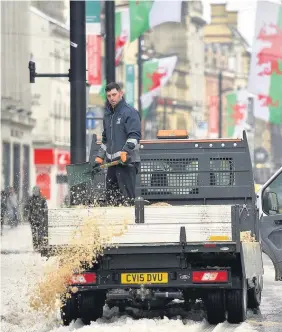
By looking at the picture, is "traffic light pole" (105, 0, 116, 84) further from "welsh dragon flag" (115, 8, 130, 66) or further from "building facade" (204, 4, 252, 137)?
"building facade" (204, 4, 252, 137)

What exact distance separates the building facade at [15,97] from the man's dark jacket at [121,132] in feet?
146

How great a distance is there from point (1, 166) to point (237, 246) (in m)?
48.7

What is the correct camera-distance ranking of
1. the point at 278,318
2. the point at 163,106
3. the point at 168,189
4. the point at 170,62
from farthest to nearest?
1. the point at 163,106
2. the point at 170,62
3. the point at 168,189
4. the point at 278,318

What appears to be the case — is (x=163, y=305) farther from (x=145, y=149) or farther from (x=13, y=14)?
(x=13, y=14)

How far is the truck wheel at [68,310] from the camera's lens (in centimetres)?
1392

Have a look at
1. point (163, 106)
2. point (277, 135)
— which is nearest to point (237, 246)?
point (163, 106)

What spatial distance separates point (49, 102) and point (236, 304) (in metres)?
69.1

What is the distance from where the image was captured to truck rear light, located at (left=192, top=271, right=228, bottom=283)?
13.4m

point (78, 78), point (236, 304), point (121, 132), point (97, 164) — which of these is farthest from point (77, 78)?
point (236, 304)

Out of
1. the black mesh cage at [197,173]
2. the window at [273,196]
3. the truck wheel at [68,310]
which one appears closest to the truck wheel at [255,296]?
the window at [273,196]

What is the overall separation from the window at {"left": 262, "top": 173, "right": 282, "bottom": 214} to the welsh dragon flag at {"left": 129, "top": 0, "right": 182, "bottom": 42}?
23031 mm

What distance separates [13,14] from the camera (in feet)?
218

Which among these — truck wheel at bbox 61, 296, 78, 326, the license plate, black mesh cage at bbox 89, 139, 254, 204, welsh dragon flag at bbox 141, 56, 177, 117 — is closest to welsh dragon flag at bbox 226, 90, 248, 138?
welsh dragon flag at bbox 141, 56, 177, 117

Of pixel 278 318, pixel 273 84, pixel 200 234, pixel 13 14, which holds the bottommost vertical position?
pixel 278 318
